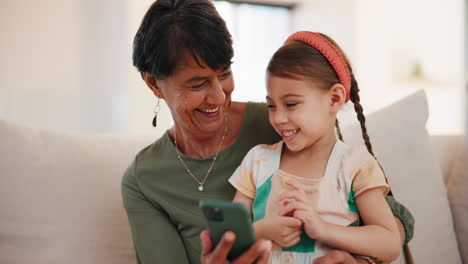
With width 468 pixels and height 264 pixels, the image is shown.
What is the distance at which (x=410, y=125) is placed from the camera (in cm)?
171

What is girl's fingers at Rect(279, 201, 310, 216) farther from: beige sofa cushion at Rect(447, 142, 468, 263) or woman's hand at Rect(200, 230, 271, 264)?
beige sofa cushion at Rect(447, 142, 468, 263)

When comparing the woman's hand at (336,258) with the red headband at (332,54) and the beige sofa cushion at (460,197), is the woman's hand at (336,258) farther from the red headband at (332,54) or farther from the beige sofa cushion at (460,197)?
the beige sofa cushion at (460,197)

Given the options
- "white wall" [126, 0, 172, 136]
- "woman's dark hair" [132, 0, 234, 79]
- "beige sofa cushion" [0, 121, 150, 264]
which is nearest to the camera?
"woman's dark hair" [132, 0, 234, 79]

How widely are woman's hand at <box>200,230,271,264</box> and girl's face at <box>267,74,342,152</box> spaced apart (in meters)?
0.30

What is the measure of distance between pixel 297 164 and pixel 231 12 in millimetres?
3484

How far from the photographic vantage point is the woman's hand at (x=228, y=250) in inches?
34.4

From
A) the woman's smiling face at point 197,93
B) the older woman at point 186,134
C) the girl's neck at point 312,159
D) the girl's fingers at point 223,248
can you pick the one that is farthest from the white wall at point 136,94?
the girl's fingers at point 223,248

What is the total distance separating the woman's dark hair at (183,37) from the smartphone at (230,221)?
0.49m

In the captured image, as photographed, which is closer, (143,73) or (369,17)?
(143,73)

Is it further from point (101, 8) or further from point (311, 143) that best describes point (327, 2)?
point (311, 143)

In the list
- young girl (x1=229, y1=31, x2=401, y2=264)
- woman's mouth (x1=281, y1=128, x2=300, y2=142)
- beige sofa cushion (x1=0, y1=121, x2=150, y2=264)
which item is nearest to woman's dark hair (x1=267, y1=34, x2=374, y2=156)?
young girl (x1=229, y1=31, x2=401, y2=264)

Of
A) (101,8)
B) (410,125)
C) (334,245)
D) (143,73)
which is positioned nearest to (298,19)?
(101,8)

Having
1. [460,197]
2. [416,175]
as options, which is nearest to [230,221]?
[416,175]

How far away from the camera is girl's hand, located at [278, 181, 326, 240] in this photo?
1.01 metres
